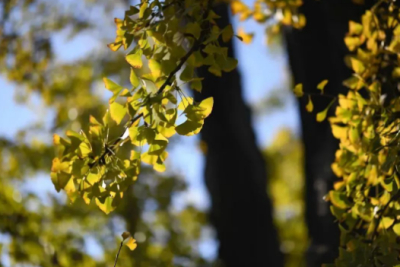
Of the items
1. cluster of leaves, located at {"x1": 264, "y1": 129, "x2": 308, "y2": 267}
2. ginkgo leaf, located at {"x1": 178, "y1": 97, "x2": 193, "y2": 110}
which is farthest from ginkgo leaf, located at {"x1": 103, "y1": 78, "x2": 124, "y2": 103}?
cluster of leaves, located at {"x1": 264, "y1": 129, "x2": 308, "y2": 267}

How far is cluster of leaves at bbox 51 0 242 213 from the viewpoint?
1.36 metres

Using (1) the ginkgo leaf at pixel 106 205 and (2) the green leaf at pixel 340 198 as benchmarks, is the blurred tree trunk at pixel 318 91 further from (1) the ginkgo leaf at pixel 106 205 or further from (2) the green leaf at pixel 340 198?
(1) the ginkgo leaf at pixel 106 205

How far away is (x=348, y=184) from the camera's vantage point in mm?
1730

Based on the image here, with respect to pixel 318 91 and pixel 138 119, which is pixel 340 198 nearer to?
pixel 138 119

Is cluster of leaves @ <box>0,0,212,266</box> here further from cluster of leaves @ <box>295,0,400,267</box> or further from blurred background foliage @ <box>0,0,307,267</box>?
cluster of leaves @ <box>295,0,400,267</box>

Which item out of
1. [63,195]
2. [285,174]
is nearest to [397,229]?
[63,195]

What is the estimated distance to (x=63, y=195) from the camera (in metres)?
5.71

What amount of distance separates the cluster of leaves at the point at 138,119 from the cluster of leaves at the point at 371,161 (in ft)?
1.60

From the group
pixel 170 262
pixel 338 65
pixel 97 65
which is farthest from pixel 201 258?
pixel 97 65

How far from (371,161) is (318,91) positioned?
4.79 feet

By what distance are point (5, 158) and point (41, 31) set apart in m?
1.85

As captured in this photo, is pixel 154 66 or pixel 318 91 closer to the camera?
pixel 154 66

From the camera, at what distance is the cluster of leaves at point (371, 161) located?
1550 mm

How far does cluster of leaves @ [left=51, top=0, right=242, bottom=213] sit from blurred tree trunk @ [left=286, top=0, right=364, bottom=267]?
1518mm
